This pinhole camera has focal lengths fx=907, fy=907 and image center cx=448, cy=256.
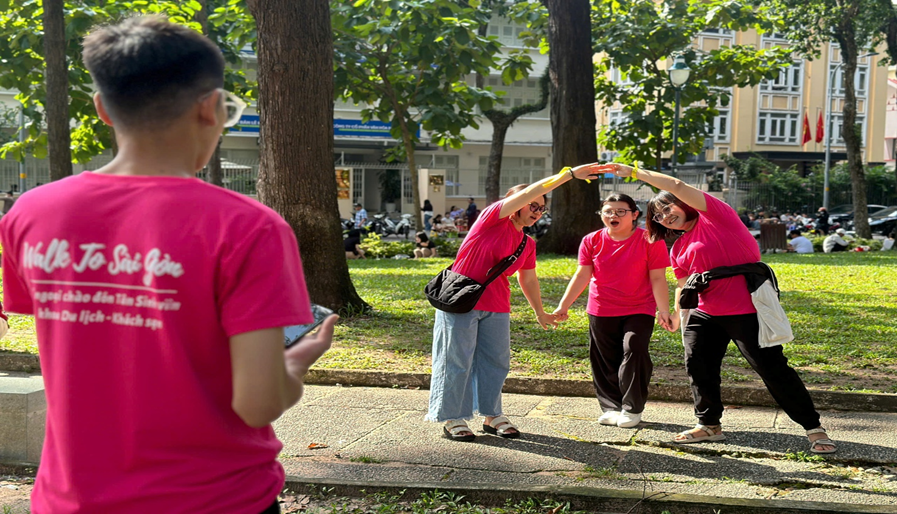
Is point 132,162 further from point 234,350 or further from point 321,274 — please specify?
point 321,274

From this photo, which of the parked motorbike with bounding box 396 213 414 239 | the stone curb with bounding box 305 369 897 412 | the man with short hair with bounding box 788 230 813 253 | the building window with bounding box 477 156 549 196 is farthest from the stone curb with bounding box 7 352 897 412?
the building window with bounding box 477 156 549 196

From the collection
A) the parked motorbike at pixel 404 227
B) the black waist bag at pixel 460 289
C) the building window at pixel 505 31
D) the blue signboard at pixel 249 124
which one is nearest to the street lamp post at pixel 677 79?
the parked motorbike at pixel 404 227

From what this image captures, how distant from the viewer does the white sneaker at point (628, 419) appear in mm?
6336

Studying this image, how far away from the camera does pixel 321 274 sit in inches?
422

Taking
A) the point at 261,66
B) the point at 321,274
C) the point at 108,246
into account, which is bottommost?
the point at 321,274

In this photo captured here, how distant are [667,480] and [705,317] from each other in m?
1.21

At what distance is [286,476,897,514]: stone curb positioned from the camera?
447 cm

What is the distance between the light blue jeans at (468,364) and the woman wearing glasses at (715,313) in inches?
47.9

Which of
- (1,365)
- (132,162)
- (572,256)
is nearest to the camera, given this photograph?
(132,162)

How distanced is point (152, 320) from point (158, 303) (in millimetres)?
40

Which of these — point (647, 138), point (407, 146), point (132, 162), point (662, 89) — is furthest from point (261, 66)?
point (662, 89)

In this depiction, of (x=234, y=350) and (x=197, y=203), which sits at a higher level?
(x=197, y=203)

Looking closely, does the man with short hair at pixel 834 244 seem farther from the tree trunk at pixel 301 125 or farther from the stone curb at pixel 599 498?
the stone curb at pixel 599 498

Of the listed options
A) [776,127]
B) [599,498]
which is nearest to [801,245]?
[599,498]
